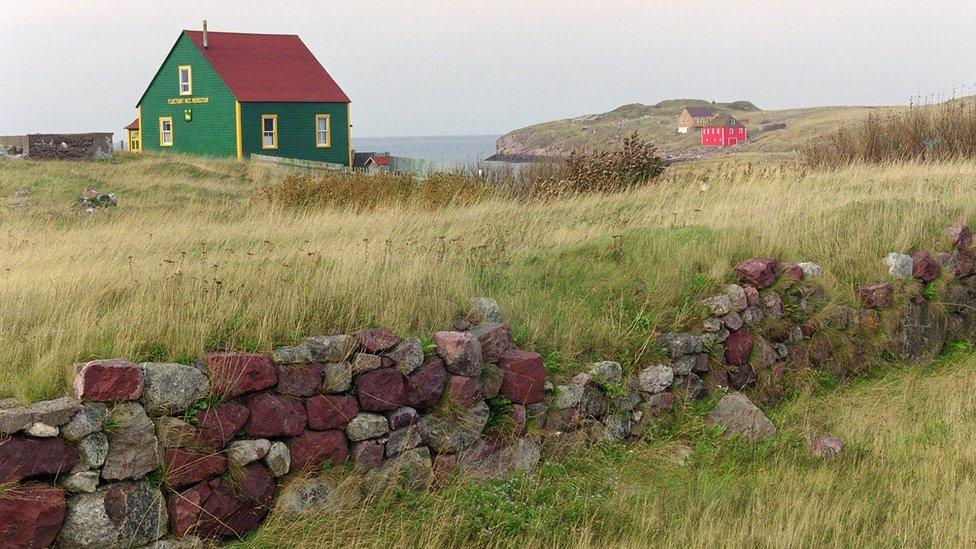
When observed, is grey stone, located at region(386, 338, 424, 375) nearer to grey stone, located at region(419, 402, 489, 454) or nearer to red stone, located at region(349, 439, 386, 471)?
grey stone, located at region(419, 402, 489, 454)

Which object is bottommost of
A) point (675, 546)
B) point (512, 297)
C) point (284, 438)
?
point (675, 546)

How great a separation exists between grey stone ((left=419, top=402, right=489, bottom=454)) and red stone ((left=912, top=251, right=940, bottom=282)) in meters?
6.65

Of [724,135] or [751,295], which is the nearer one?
[751,295]

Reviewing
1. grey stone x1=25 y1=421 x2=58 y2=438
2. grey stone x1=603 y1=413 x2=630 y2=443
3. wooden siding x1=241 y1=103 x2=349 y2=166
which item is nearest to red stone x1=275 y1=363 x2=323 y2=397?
grey stone x1=25 y1=421 x2=58 y2=438

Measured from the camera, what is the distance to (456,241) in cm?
1141

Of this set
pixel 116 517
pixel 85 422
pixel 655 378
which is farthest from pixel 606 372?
pixel 85 422

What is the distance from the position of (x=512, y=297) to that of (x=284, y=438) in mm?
3097

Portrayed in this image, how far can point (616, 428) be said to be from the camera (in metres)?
8.36

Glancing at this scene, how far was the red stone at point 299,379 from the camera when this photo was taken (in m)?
6.79

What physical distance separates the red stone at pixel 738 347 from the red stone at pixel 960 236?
14.1 ft

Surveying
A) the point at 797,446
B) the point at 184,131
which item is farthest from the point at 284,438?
the point at 184,131

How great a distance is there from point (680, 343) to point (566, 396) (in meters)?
1.60

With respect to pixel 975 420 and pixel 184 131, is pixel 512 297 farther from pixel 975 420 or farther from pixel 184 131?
pixel 184 131

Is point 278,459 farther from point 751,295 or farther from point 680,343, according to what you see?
point 751,295
